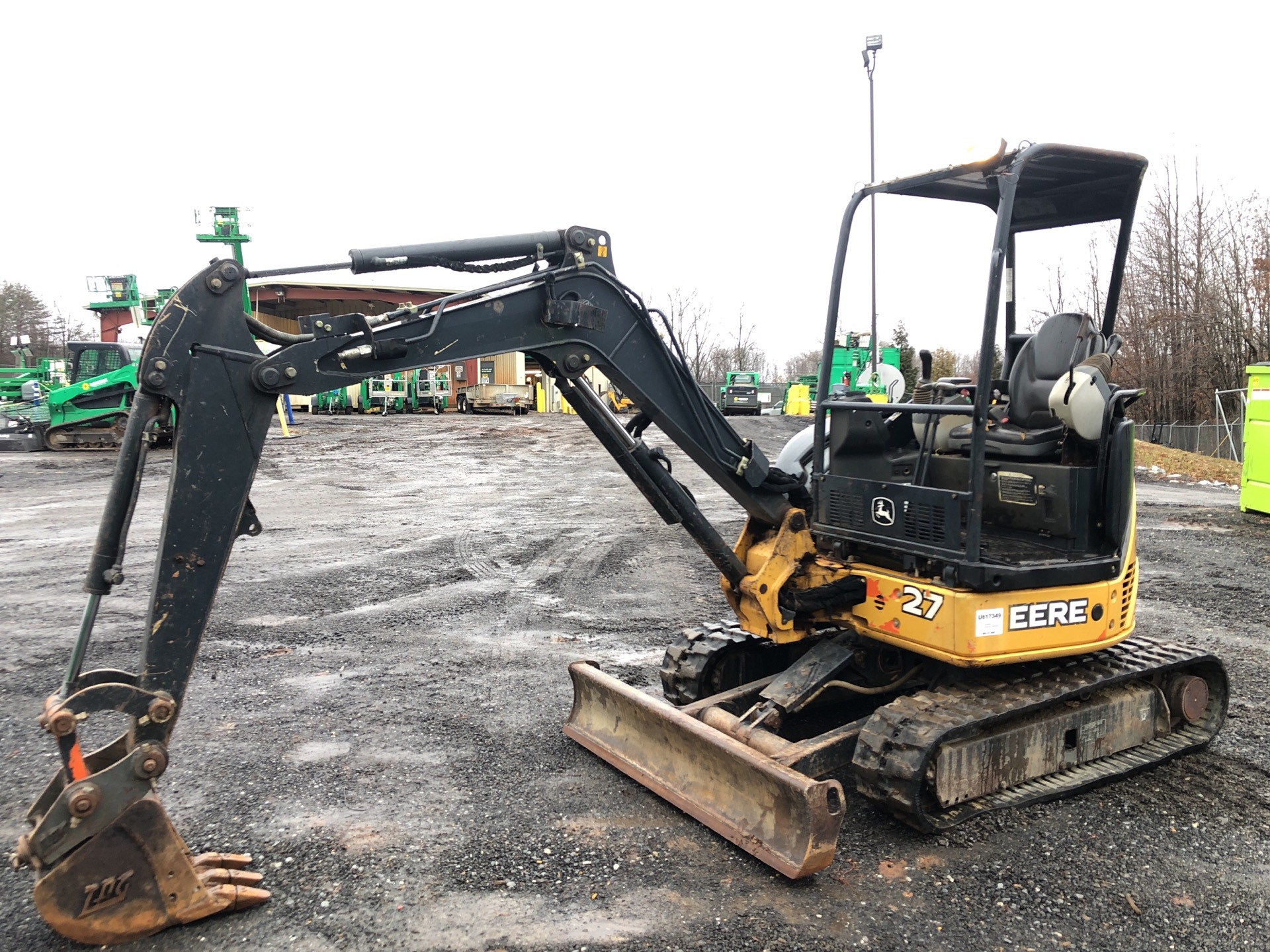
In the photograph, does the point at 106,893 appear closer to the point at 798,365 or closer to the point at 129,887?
the point at 129,887

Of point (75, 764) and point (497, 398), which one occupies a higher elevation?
point (497, 398)

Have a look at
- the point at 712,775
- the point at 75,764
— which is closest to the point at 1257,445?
the point at 712,775

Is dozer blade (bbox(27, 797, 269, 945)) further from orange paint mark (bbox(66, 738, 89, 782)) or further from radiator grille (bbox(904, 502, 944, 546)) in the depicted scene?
radiator grille (bbox(904, 502, 944, 546))

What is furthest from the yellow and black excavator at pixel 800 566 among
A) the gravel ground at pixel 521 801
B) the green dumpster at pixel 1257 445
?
the green dumpster at pixel 1257 445

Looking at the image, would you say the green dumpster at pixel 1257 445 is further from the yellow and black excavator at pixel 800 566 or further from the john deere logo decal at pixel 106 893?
the john deere logo decal at pixel 106 893

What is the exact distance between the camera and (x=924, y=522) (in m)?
4.32

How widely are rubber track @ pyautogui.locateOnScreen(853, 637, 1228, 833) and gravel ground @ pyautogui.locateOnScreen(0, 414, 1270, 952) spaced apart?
105mm

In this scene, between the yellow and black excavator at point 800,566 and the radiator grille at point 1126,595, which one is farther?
the radiator grille at point 1126,595

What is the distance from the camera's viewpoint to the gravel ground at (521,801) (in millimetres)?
3412

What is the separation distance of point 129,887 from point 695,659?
298 cm

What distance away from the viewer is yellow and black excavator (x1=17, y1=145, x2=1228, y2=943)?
330cm

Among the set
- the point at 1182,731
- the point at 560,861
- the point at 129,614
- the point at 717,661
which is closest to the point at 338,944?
the point at 560,861

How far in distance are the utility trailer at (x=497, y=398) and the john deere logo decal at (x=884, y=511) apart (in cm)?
3003

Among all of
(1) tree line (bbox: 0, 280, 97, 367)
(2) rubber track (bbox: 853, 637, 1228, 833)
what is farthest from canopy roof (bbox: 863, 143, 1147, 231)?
(1) tree line (bbox: 0, 280, 97, 367)
